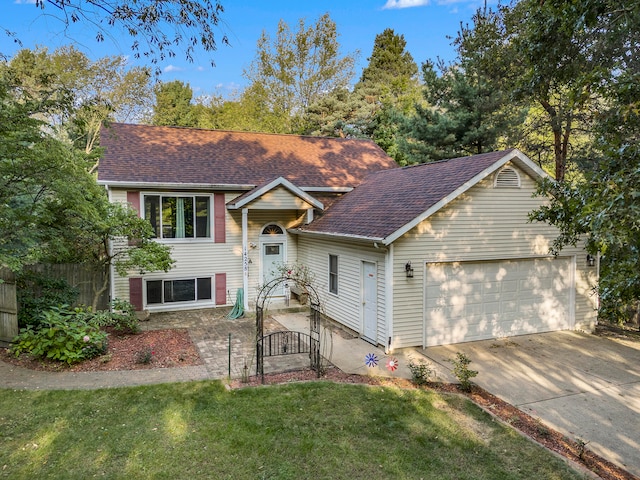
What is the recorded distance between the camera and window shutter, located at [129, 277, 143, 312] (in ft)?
42.5

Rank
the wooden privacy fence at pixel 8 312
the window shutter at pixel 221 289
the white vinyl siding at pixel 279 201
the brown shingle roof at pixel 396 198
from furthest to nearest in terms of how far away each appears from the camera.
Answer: the window shutter at pixel 221 289 < the white vinyl siding at pixel 279 201 < the brown shingle roof at pixel 396 198 < the wooden privacy fence at pixel 8 312

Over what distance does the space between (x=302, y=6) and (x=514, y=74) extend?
25.5 feet

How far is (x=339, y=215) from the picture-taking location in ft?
42.8

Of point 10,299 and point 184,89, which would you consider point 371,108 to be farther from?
point 10,299

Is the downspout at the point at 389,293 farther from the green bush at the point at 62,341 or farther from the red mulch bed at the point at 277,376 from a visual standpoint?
the green bush at the point at 62,341

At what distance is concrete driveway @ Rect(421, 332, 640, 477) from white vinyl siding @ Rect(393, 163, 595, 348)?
1094 mm

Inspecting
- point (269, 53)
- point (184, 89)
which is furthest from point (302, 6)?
point (184, 89)

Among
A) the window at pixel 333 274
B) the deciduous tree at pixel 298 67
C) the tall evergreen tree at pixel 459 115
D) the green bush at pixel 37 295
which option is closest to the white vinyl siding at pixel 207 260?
the green bush at pixel 37 295

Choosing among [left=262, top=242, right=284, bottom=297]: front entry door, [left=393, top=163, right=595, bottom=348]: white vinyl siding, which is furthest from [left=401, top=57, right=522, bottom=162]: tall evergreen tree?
[left=262, top=242, right=284, bottom=297]: front entry door

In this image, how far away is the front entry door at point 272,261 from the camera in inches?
578

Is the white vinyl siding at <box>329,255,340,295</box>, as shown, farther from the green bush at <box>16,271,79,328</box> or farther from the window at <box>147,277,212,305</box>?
the green bush at <box>16,271,79,328</box>

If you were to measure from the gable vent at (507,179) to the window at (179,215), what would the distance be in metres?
8.81

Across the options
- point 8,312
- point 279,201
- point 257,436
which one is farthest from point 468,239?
point 8,312

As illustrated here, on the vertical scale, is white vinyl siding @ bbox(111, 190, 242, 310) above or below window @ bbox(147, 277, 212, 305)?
above
